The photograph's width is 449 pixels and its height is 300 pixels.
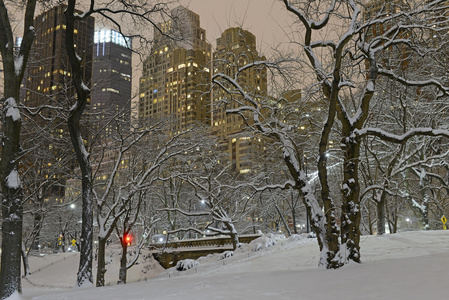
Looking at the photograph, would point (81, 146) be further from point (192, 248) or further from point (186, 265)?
point (192, 248)

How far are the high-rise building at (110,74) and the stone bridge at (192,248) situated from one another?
15.2m

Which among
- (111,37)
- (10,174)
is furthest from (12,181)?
(111,37)

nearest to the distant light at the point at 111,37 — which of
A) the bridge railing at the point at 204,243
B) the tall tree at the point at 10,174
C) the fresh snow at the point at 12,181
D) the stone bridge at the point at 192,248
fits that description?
the tall tree at the point at 10,174

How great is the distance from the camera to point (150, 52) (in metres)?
11.9

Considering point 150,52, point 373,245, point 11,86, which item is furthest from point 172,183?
point 11,86

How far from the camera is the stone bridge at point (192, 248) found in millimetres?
29538

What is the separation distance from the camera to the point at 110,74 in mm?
14242

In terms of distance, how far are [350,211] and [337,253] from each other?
1122mm

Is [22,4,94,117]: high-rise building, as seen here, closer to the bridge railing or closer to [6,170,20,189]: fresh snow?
[6,170,20,189]: fresh snow

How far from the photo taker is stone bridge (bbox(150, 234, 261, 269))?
2954 centimetres

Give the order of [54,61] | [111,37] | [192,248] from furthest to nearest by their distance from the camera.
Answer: [192,248] → [54,61] → [111,37]

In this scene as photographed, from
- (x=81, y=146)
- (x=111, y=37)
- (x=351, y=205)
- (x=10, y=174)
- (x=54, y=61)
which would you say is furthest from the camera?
(x=54, y=61)

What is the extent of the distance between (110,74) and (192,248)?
1996 centimetres

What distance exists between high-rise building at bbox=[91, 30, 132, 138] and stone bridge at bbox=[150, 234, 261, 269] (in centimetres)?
1520
